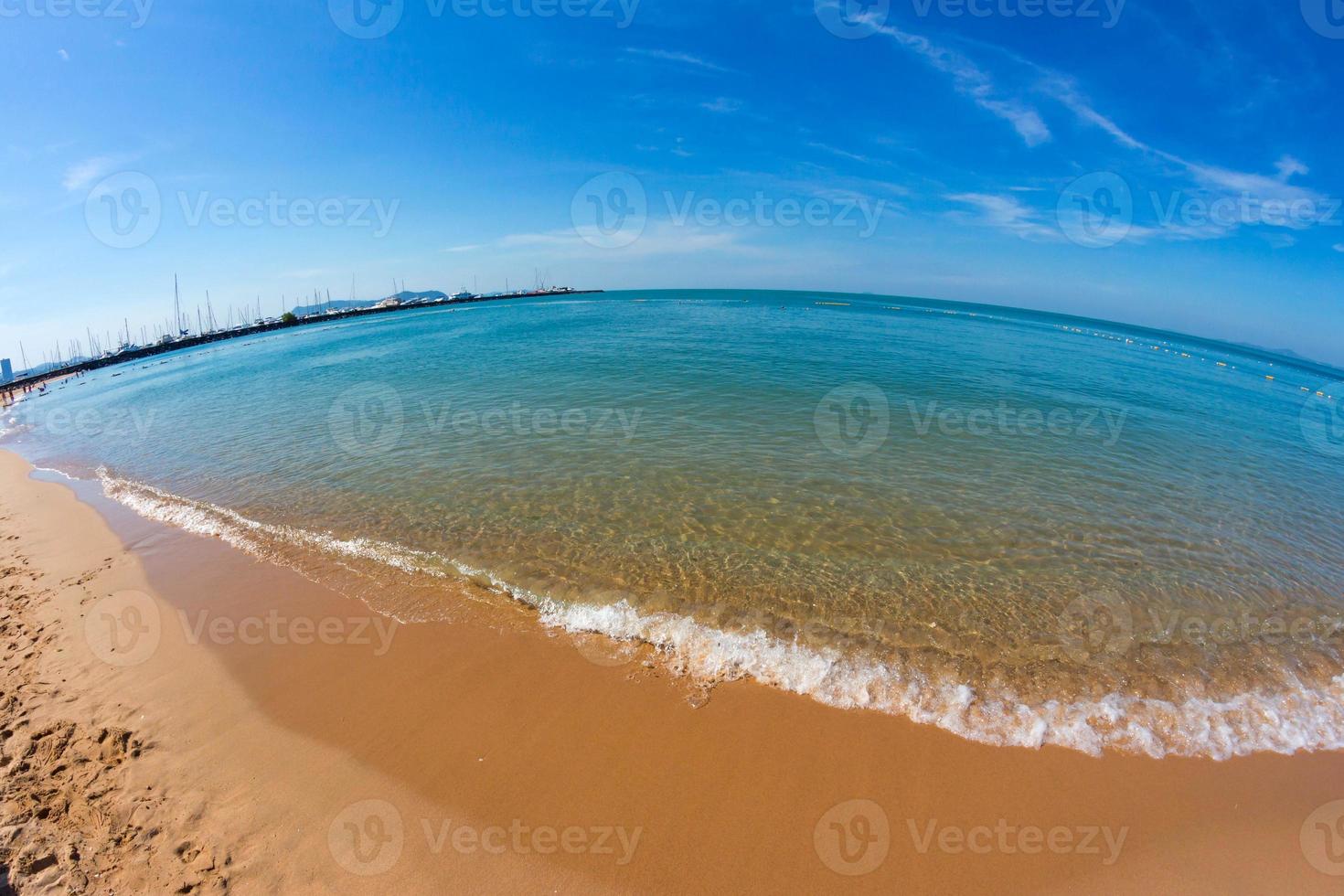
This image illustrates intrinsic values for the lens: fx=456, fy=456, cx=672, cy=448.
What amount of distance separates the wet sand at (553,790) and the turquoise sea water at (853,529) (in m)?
0.60

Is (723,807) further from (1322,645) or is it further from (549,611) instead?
(1322,645)

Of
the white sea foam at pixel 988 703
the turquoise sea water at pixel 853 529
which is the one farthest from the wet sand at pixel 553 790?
the turquoise sea water at pixel 853 529

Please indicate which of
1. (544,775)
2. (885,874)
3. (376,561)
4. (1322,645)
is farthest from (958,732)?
(376,561)

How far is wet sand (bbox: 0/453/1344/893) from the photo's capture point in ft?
12.5

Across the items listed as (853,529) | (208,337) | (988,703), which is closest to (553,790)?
(988,703)

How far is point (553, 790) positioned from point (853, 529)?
6645mm

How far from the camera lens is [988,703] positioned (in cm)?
527

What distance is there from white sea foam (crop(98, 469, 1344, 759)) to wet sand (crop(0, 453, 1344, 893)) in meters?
0.20

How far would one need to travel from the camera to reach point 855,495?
10047 mm

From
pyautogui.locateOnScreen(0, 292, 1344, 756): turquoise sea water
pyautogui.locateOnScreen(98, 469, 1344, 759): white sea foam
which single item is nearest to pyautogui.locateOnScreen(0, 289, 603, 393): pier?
pyautogui.locateOnScreen(0, 292, 1344, 756): turquoise sea water

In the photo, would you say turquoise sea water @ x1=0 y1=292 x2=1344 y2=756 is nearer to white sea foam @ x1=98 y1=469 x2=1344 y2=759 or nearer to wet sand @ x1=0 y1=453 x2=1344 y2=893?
white sea foam @ x1=98 y1=469 x2=1344 y2=759

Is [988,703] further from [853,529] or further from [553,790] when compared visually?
[553,790]

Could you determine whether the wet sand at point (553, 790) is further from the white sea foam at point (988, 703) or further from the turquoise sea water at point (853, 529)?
the turquoise sea water at point (853, 529)

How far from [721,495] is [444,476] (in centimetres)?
677
